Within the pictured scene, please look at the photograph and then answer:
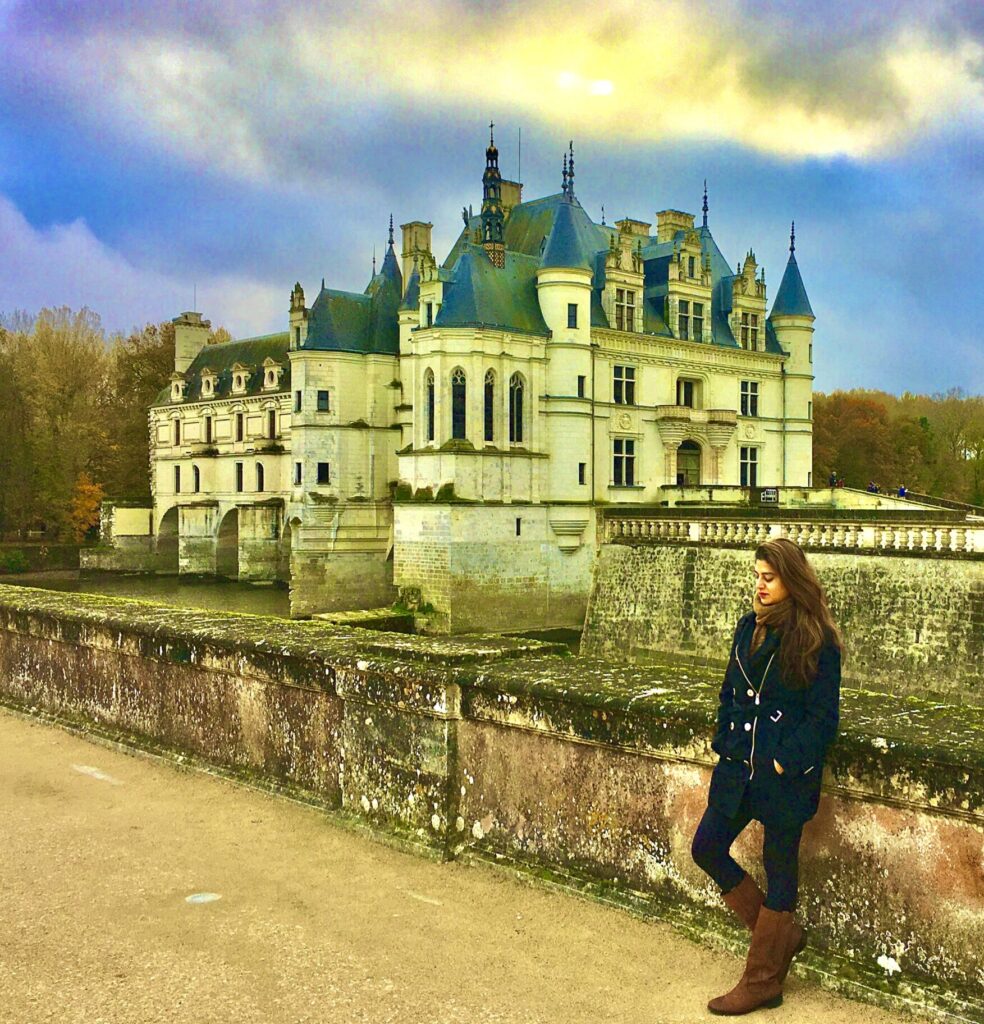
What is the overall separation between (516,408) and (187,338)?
34396 millimetres

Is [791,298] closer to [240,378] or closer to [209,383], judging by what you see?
[240,378]

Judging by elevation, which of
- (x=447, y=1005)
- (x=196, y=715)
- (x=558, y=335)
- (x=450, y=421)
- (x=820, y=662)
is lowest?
(x=447, y=1005)

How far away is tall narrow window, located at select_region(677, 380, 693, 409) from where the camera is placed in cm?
3938

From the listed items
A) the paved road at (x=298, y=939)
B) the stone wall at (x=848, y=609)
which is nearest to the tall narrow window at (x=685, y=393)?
the stone wall at (x=848, y=609)

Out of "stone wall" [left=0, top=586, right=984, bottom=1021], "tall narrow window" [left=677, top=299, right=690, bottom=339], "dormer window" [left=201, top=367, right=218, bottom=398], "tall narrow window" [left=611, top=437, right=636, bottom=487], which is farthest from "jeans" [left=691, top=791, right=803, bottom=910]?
"dormer window" [left=201, top=367, right=218, bottom=398]

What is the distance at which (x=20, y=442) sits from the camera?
60.6 metres

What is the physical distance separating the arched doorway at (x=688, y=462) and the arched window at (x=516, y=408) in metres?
6.89

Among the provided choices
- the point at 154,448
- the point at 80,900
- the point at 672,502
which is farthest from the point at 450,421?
the point at 154,448

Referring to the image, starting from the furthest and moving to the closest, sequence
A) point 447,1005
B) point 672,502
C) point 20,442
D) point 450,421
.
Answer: point 20,442 < point 672,502 < point 450,421 < point 447,1005

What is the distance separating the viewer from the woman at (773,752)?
376cm

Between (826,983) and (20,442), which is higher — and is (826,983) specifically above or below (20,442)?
below

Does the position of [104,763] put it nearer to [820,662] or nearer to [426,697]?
[426,697]

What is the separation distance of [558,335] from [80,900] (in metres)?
31.8

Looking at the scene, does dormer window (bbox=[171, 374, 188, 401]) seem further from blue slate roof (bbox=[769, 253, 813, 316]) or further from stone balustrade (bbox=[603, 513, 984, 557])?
stone balustrade (bbox=[603, 513, 984, 557])
